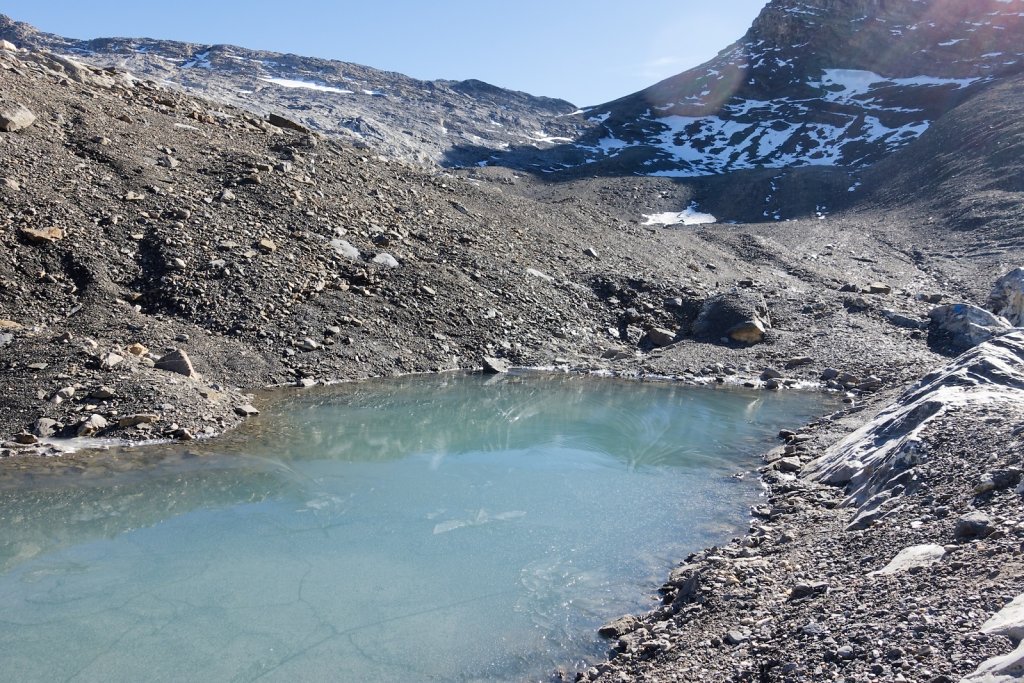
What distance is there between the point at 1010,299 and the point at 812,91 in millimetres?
75380

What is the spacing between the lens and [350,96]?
8644cm

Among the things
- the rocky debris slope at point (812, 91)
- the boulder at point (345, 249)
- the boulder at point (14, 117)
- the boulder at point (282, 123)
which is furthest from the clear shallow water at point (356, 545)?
the rocky debris slope at point (812, 91)

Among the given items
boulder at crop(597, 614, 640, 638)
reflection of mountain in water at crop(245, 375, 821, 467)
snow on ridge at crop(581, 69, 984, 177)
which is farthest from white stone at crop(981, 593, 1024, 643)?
snow on ridge at crop(581, 69, 984, 177)

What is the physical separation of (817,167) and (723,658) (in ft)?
212

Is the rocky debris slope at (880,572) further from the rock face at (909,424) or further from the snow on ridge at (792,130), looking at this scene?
the snow on ridge at (792,130)

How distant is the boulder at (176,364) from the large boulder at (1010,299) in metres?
22.8

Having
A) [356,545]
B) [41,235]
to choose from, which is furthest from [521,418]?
[41,235]

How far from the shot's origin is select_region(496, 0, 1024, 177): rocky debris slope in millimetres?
73312

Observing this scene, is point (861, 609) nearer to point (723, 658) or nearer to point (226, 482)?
point (723, 658)

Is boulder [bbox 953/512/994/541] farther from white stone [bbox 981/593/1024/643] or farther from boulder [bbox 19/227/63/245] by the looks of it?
boulder [bbox 19/227/63/245]

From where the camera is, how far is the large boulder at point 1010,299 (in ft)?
74.5

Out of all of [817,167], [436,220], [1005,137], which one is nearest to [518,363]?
[436,220]

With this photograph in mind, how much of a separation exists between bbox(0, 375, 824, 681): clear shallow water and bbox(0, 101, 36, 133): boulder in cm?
1098

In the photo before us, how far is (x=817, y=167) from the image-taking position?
6309 centimetres
